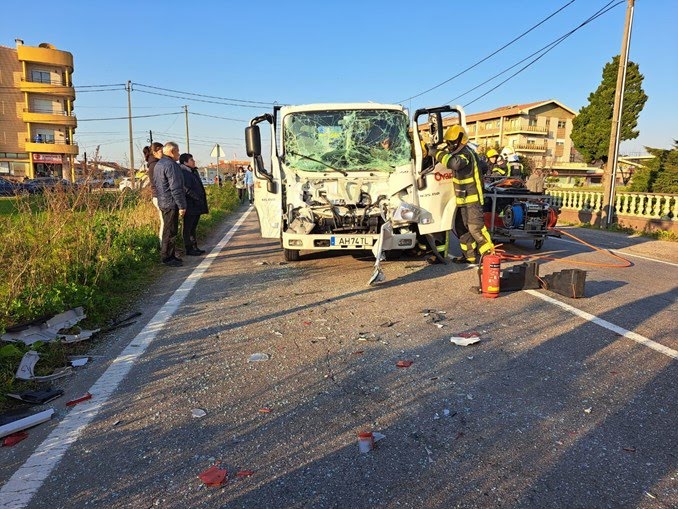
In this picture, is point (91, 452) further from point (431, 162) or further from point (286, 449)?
point (431, 162)

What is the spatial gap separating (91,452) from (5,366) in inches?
58.7

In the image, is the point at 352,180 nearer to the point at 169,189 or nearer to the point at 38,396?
the point at 169,189

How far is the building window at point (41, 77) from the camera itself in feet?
180

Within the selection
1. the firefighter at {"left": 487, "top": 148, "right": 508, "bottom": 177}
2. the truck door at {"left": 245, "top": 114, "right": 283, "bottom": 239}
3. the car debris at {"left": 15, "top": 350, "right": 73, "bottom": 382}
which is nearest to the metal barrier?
the firefighter at {"left": 487, "top": 148, "right": 508, "bottom": 177}

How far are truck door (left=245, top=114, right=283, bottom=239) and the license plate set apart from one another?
87cm

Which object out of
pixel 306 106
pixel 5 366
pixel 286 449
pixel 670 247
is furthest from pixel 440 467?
pixel 670 247

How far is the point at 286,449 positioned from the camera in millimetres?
2709

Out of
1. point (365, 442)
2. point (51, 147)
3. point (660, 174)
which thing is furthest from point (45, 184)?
point (51, 147)

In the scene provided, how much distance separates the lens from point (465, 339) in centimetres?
436

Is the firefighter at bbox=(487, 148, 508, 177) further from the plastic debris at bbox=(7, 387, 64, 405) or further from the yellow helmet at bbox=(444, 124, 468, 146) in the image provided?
the plastic debris at bbox=(7, 387, 64, 405)

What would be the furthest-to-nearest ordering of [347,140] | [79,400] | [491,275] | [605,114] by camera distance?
[605,114], [347,140], [491,275], [79,400]

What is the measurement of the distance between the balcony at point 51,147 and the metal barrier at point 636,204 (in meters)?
51.4

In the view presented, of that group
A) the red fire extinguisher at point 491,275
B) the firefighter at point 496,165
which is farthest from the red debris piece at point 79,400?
the firefighter at point 496,165

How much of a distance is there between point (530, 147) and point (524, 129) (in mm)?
2608
